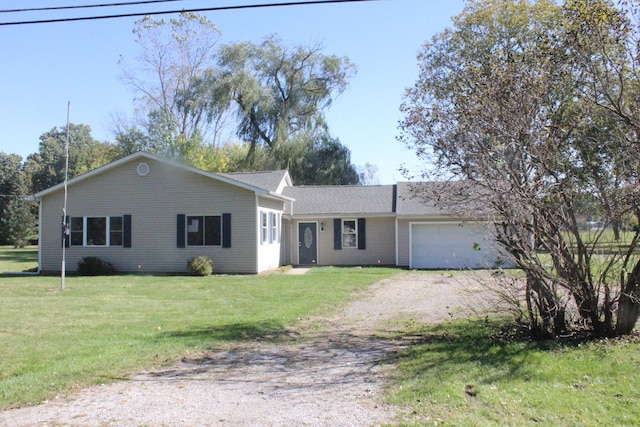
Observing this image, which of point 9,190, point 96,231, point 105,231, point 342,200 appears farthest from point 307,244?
point 9,190

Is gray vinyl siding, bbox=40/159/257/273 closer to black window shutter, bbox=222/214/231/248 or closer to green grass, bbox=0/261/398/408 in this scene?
black window shutter, bbox=222/214/231/248

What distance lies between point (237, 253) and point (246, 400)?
47.2ft

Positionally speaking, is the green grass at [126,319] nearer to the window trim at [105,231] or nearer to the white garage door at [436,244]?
the window trim at [105,231]

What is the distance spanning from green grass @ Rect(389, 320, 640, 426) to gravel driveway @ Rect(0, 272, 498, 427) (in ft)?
1.36

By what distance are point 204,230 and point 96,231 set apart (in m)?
4.60

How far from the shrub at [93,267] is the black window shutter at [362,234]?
10.1 m

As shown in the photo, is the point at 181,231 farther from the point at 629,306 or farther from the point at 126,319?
the point at 629,306

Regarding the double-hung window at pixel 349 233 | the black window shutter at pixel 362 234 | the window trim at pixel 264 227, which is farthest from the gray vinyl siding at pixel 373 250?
the window trim at pixel 264 227

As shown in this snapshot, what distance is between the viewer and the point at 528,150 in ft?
23.5

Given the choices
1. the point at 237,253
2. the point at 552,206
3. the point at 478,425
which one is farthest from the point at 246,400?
the point at 237,253

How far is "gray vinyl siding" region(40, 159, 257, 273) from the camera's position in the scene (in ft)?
64.3

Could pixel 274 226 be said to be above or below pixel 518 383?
above

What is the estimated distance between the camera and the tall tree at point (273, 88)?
3484cm

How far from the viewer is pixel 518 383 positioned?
5.54m
